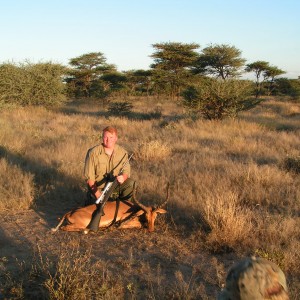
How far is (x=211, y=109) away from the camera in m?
15.6

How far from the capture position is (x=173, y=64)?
102ft

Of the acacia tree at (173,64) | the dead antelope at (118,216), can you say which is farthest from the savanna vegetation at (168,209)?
the acacia tree at (173,64)

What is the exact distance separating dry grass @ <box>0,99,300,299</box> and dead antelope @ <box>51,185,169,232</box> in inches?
11.2

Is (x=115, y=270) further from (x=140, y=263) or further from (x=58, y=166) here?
(x=58, y=166)

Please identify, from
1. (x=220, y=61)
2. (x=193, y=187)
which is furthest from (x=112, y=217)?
(x=220, y=61)

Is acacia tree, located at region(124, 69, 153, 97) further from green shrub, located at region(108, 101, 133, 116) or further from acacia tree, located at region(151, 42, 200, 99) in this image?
green shrub, located at region(108, 101, 133, 116)

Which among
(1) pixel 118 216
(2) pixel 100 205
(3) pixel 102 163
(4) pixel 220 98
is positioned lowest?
(1) pixel 118 216

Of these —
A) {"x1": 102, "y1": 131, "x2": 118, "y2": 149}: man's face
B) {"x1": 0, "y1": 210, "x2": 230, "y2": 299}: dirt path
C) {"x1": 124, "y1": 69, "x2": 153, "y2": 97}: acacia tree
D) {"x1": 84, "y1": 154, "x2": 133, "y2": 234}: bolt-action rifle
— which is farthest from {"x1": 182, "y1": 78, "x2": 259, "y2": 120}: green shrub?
{"x1": 124, "y1": 69, "x2": 153, "y2": 97}: acacia tree

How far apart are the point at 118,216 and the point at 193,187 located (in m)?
1.77

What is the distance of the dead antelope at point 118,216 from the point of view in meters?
5.04

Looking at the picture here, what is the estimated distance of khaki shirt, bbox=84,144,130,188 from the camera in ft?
18.2

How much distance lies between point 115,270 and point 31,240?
139cm

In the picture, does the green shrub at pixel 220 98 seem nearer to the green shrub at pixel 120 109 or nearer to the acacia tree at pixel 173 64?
the green shrub at pixel 120 109

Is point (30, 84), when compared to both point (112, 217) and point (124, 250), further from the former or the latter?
point (124, 250)
